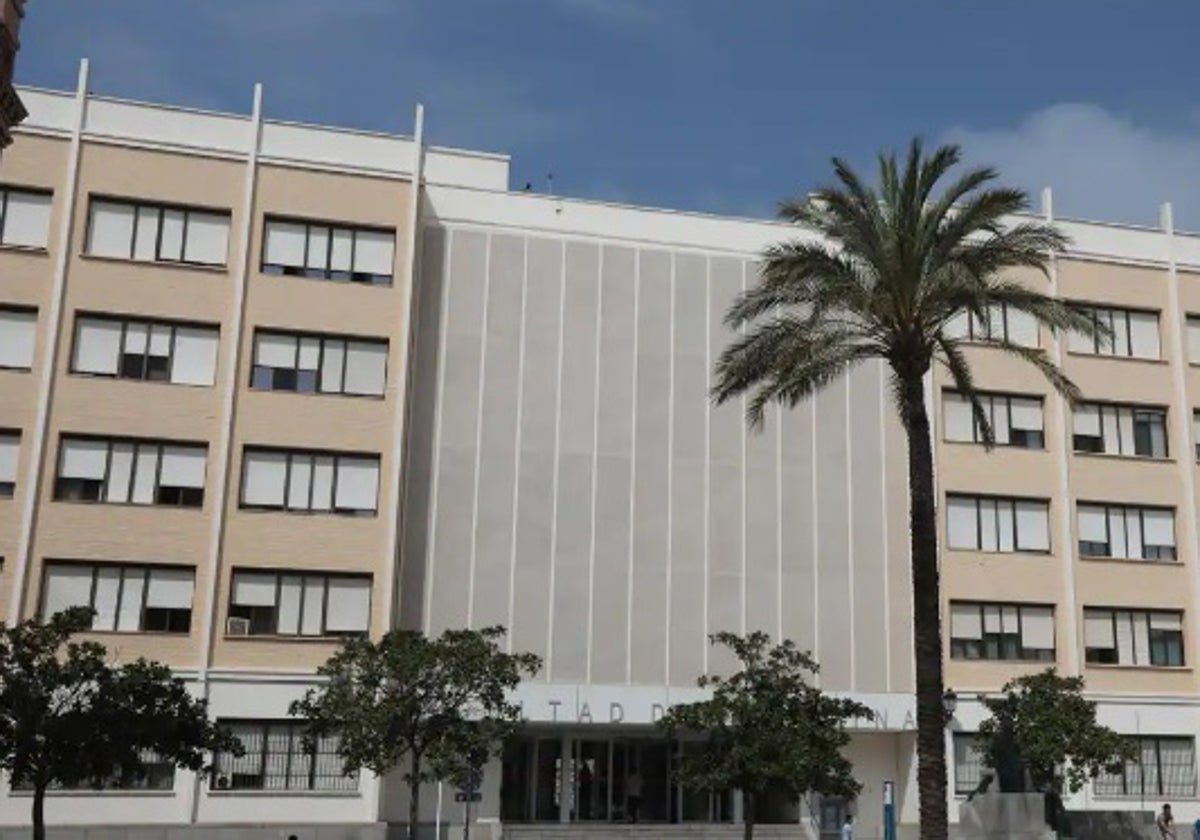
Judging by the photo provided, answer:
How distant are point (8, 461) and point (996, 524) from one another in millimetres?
29802

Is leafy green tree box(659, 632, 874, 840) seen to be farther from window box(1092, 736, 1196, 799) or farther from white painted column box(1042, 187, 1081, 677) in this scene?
window box(1092, 736, 1196, 799)

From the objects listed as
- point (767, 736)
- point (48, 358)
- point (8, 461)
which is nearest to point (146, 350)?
point (48, 358)

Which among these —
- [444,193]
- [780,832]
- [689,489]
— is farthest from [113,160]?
[780,832]

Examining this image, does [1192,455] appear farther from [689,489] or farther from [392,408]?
[392,408]

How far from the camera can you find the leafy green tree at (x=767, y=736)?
→ 29.8 m

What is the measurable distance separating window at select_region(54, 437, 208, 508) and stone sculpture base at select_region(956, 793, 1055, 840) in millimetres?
21759

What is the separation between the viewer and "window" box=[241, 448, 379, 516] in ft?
123

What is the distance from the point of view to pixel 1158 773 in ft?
140

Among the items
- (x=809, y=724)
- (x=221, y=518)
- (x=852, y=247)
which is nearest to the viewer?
(x=852, y=247)

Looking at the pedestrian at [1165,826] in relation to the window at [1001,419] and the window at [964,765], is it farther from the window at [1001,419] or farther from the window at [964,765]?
the window at [1001,419]

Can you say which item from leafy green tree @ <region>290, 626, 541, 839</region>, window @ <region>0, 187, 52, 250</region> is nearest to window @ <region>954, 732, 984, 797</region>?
leafy green tree @ <region>290, 626, 541, 839</region>

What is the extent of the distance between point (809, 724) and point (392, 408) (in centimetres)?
1531

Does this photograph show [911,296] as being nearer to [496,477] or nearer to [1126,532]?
[496,477]

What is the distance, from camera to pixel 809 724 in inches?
1192
